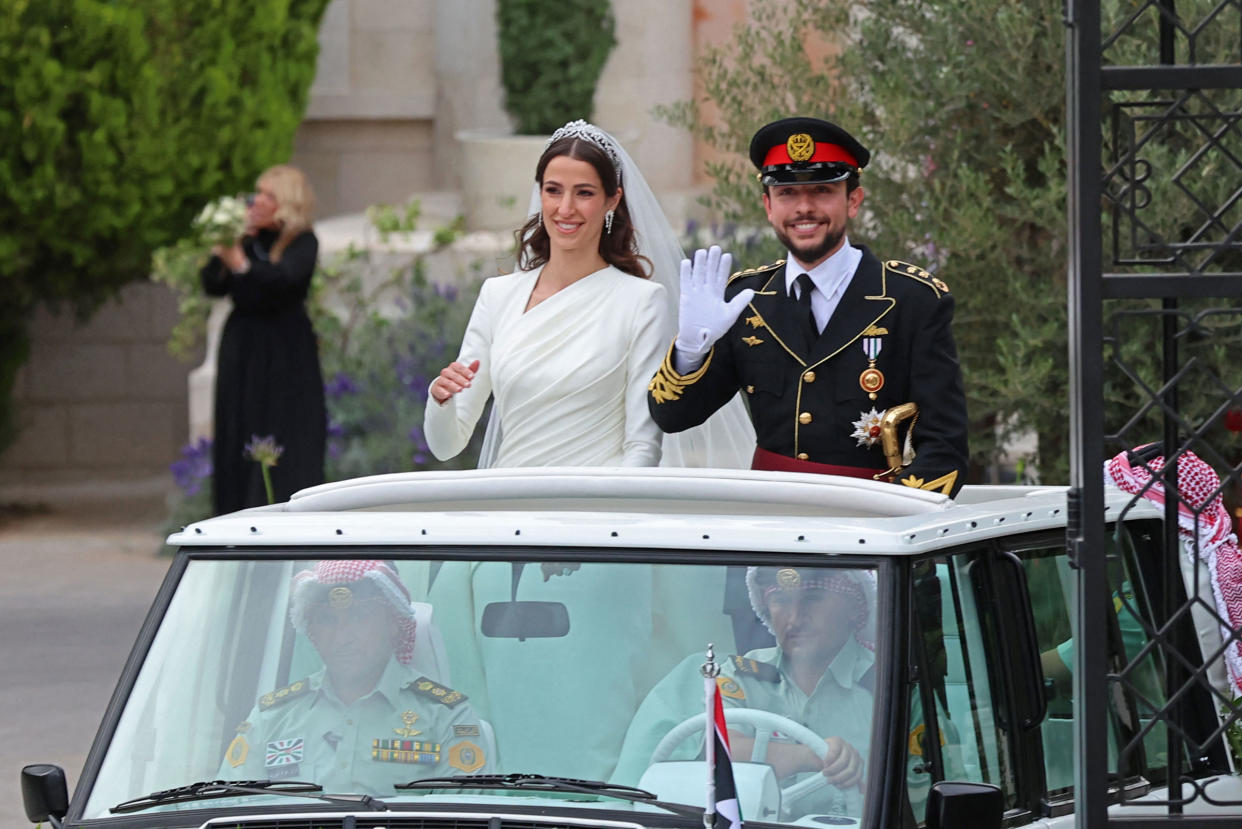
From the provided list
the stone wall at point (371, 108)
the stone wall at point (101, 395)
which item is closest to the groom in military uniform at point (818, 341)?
the stone wall at point (371, 108)

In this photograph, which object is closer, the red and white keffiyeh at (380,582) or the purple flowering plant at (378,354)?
the red and white keffiyeh at (380,582)

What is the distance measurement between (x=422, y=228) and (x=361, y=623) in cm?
1073

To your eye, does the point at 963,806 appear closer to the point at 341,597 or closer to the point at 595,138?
the point at 341,597

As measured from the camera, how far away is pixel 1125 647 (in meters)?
4.12

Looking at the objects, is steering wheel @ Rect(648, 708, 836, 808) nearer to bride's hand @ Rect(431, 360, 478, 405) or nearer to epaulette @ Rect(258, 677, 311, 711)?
epaulette @ Rect(258, 677, 311, 711)

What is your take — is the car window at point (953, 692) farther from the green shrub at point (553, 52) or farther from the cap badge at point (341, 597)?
the green shrub at point (553, 52)

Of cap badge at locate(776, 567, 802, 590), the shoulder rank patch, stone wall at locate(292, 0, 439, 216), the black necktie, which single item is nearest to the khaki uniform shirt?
the shoulder rank patch

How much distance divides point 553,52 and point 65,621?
19.9 ft

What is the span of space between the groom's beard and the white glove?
7.0 inches

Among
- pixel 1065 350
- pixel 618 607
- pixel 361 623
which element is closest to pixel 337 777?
pixel 361 623

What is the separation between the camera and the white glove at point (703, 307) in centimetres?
436

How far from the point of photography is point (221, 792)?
10.7ft

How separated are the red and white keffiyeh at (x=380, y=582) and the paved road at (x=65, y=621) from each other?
3344 mm

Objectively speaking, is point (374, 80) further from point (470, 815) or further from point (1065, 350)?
point (470, 815)
